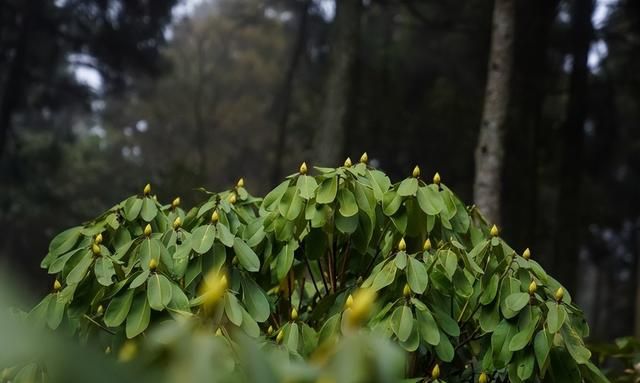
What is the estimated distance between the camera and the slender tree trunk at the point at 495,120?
15.3 feet

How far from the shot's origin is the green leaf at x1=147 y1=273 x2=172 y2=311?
5.43ft

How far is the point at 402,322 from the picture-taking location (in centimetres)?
168

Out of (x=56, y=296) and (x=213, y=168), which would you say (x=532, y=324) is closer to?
(x=56, y=296)

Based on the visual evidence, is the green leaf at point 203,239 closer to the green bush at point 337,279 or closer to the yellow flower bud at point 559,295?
the green bush at point 337,279

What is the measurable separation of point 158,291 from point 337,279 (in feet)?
2.49

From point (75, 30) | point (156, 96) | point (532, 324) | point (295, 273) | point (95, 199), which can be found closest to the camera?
point (532, 324)

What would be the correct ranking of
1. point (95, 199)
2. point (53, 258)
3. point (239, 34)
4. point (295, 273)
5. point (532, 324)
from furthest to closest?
point (239, 34)
point (95, 199)
point (295, 273)
point (53, 258)
point (532, 324)

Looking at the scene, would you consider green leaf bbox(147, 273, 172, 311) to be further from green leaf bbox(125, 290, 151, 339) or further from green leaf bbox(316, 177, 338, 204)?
green leaf bbox(316, 177, 338, 204)

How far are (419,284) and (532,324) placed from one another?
302 mm

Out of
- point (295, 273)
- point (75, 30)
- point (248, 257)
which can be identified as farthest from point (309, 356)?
point (75, 30)

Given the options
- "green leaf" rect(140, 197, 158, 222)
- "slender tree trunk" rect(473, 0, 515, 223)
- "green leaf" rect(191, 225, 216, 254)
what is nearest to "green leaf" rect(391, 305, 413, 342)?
"green leaf" rect(191, 225, 216, 254)

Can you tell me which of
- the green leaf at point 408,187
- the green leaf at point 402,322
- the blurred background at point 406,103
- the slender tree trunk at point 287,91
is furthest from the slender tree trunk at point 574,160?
the green leaf at point 402,322

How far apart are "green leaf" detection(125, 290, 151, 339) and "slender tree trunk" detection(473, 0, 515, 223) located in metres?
3.25

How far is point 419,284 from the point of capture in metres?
1.77
